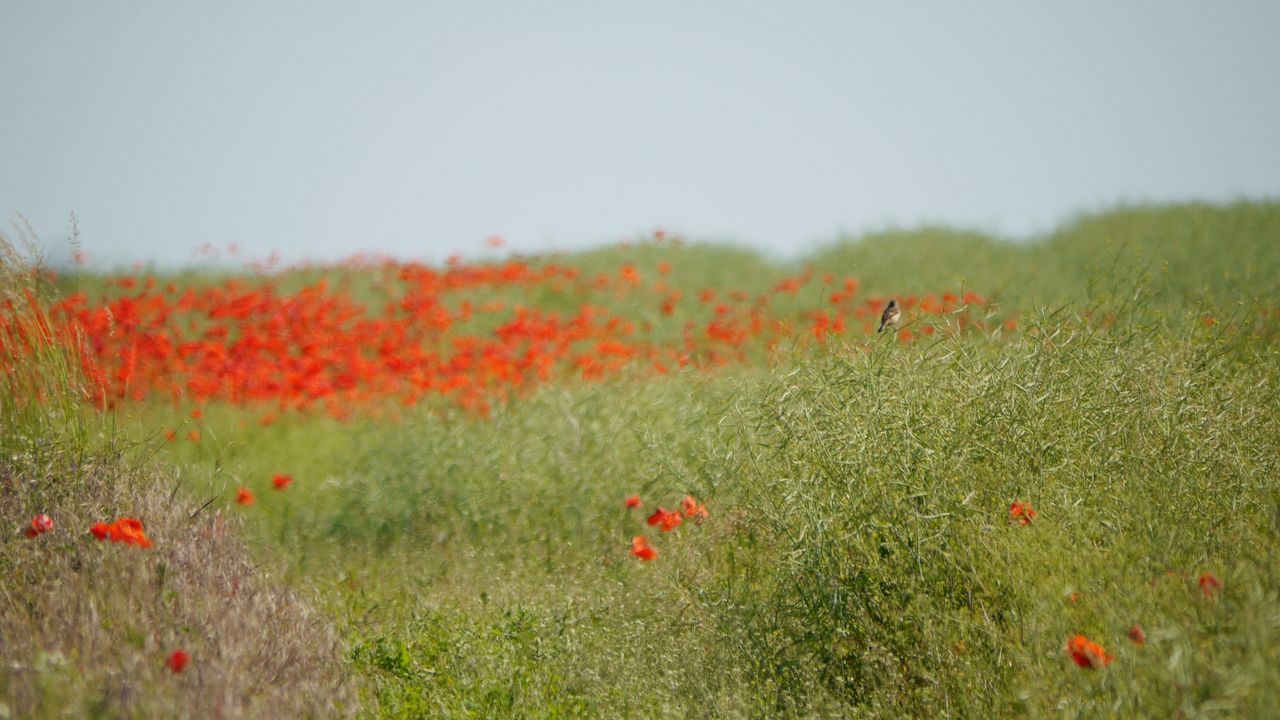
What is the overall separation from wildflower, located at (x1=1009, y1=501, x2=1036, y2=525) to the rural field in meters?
0.02

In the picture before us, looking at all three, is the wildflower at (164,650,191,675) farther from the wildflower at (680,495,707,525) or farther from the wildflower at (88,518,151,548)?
the wildflower at (680,495,707,525)

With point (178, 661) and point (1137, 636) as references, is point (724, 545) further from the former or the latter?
point (178, 661)

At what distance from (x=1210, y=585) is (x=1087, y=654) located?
42 centimetres

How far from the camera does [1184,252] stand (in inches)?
400

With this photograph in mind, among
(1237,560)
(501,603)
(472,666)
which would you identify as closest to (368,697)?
(472,666)

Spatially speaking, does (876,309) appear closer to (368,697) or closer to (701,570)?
(701,570)

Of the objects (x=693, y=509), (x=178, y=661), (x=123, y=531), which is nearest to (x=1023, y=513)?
(x=693, y=509)

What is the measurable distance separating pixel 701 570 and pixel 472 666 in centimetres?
101

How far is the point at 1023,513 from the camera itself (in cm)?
308

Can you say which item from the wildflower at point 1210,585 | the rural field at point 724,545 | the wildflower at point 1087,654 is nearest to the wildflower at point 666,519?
the rural field at point 724,545

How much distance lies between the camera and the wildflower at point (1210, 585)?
252cm

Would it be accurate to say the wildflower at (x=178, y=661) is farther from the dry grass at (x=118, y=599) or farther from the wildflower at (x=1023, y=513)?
the wildflower at (x=1023, y=513)

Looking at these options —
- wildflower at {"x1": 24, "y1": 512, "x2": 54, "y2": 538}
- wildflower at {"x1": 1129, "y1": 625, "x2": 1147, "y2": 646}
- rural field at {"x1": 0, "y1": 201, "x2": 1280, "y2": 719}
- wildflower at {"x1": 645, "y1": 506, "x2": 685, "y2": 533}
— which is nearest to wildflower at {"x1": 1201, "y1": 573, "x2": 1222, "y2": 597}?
rural field at {"x1": 0, "y1": 201, "x2": 1280, "y2": 719}

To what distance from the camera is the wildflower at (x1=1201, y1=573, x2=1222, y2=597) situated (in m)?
2.52
